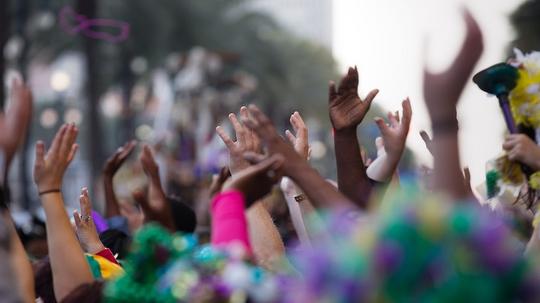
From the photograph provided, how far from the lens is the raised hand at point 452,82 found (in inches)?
110

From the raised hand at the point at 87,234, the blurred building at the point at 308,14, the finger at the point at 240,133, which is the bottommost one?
the blurred building at the point at 308,14

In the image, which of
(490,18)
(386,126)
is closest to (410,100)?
(386,126)

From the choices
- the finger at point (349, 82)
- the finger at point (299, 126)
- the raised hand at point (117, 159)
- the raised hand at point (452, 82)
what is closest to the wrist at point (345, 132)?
the finger at point (349, 82)

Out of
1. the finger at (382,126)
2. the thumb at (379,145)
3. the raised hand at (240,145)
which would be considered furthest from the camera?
the thumb at (379,145)

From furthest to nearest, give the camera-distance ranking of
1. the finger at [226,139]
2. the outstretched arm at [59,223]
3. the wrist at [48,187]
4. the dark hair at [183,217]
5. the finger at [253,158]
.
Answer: the dark hair at [183,217] → the finger at [226,139] → the wrist at [48,187] → the outstretched arm at [59,223] → the finger at [253,158]

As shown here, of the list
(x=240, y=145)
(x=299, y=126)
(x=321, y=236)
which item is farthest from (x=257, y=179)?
(x=299, y=126)

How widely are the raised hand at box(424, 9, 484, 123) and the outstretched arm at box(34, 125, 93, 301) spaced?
107 cm

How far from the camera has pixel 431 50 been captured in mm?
2943

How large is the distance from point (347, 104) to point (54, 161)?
103cm

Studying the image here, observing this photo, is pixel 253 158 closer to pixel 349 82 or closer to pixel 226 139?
pixel 226 139

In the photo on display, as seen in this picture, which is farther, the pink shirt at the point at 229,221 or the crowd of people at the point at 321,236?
the pink shirt at the point at 229,221

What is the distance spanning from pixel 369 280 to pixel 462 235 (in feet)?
0.62

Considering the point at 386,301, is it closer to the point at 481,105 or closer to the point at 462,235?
the point at 462,235

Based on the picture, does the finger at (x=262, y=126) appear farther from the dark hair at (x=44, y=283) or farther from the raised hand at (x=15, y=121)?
the dark hair at (x=44, y=283)
